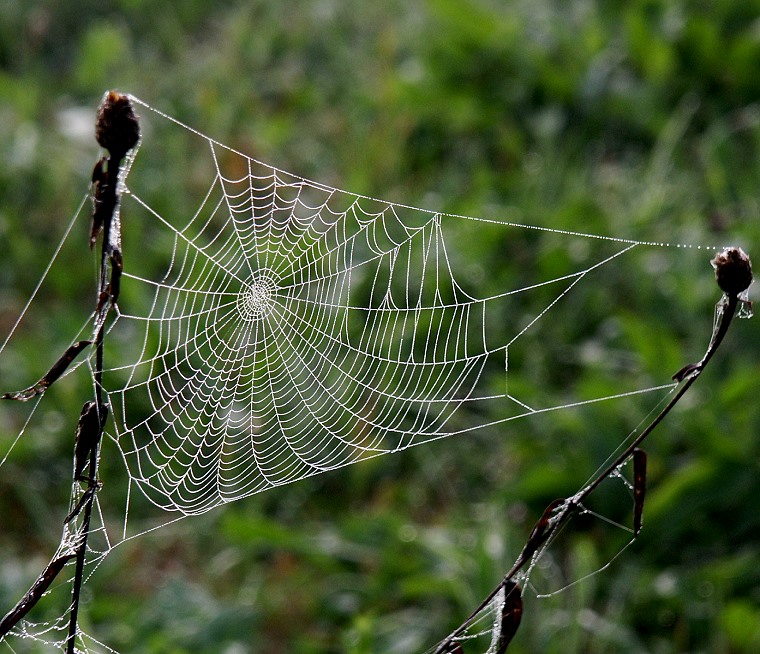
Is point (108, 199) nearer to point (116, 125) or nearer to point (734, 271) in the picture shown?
point (116, 125)

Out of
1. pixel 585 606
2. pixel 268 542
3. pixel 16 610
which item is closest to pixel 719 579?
pixel 585 606

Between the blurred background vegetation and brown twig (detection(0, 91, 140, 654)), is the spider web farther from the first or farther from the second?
brown twig (detection(0, 91, 140, 654))

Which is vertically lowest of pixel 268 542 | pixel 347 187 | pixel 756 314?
pixel 268 542

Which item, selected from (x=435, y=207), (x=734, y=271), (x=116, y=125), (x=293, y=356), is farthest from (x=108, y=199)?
(x=435, y=207)

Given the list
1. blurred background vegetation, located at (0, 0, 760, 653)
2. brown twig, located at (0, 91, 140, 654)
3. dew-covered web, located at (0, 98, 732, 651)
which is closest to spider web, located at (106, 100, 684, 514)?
dew-covered web, located at (0, 98, 732, 651)

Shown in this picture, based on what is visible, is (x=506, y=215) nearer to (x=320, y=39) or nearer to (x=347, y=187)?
(x=347, y=187)

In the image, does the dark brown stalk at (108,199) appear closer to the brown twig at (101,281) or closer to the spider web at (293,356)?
the brown twig at (101,281)
